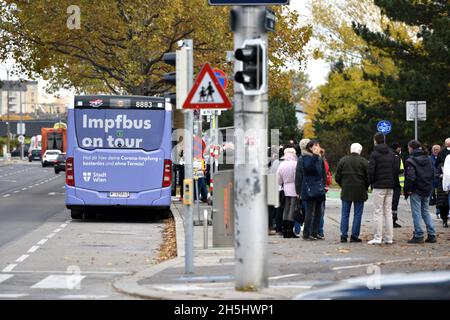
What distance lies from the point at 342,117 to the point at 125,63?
25826 millimetres

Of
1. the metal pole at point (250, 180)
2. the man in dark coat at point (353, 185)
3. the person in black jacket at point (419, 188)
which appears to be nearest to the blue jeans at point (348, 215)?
the man in dark coat at point (353, 185)

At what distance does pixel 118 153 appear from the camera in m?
27.5

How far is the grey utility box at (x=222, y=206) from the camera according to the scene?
1550cm

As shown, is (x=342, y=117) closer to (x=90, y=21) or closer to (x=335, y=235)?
(x=90, y=21)

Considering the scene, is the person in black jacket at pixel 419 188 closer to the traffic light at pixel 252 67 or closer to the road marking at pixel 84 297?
the traffic light at pixel 252 67

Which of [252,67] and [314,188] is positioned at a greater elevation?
[252,67]

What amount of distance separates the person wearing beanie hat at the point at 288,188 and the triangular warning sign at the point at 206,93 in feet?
23.9

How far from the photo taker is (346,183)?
20.2 meters

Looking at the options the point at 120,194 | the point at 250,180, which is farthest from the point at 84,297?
the point at 120,194

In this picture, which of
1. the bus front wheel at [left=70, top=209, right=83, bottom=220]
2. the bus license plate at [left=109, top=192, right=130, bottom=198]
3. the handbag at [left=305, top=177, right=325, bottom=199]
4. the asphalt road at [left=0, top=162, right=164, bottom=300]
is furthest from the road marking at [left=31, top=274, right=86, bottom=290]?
the bus front wheel at [left=70, top=209, right=83, bottom=220]

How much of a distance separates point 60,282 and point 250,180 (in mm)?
3218

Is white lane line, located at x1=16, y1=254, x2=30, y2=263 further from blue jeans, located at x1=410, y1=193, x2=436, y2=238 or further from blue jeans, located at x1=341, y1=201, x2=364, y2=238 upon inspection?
blue jeans, located at x1=410, y1=193, x2=436, y2=238

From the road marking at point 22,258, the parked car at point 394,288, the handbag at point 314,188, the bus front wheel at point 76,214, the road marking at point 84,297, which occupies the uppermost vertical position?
the parked car at point 394,288

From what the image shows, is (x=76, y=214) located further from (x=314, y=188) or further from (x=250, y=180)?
(x=250, y=180)
